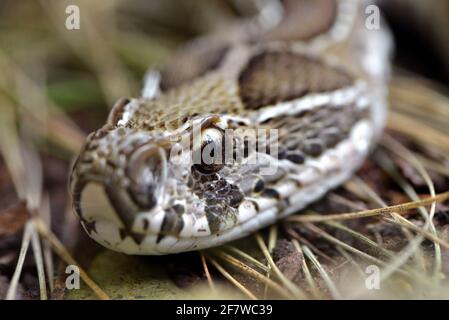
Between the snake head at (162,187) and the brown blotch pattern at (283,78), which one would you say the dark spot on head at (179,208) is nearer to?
the snake head at (162,187)

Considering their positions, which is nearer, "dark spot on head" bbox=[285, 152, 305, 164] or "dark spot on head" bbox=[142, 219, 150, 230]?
"dark spot on head" bbox=[142, 219, 150, 230]

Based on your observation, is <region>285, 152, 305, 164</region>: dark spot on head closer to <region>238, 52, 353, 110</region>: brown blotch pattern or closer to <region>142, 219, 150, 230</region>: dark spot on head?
<region>238, 52, 353, 110</region>: brown blotch pattern

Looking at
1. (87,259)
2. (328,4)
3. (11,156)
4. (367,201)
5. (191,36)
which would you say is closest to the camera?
(87,259)

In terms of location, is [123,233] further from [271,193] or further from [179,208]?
[271,193]

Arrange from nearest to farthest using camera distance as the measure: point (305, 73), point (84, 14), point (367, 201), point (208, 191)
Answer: point (208, 191) < point (367, 201) < point (305, 73) < point (84, 14)

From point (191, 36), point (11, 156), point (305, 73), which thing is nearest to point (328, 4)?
point (305, 73)

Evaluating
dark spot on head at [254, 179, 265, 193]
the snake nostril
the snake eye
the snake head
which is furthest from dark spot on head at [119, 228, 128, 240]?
dark spot on head at [254, 179, 265, 193]

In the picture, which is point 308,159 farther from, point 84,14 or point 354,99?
point 84,14
